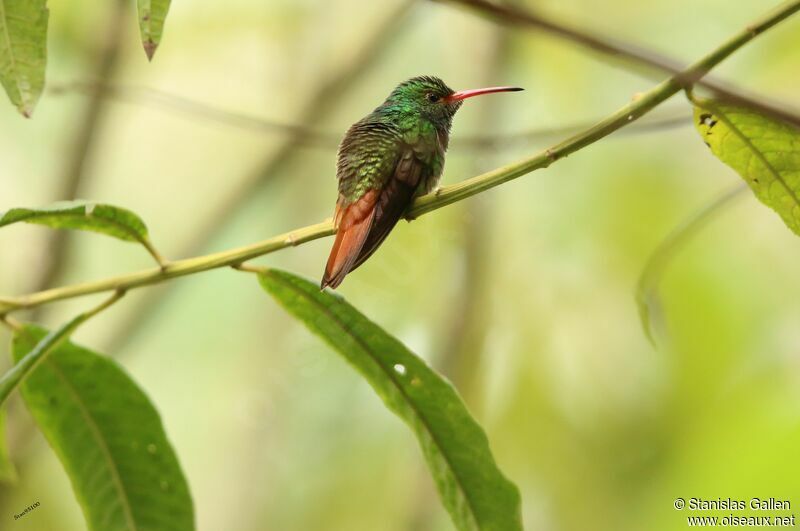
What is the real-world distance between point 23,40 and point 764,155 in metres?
1.18

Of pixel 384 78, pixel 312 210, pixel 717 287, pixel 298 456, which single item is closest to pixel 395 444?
pixel 298 456

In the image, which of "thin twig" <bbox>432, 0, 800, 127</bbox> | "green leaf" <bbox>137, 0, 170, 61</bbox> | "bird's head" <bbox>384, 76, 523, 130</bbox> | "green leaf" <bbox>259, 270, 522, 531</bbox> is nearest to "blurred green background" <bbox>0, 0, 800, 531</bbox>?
"bird's head" <bbox>384, 76, 523, 130</bbox>

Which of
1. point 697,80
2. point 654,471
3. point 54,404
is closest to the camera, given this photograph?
point 697,80

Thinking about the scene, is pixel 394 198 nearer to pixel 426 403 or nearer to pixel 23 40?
pixel 426 403

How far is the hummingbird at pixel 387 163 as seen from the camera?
178 cm

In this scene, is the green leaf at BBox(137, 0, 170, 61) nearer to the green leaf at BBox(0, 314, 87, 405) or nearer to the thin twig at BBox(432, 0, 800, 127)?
the green leaf at BBox(0, 314, 87, 405)

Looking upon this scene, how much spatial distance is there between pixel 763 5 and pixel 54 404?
4270mm

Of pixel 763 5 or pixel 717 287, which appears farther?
pixel 763 5

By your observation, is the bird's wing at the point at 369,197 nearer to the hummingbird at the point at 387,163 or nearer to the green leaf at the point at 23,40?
the hummingbird at the point at 387,163

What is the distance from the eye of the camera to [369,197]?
197 centimetres

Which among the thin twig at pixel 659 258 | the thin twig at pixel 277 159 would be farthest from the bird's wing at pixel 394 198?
the thin twig at pixel 277 159

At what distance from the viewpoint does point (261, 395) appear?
4078mm

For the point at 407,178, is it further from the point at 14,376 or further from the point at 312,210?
the point at 312,210

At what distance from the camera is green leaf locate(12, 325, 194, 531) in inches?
71.7
